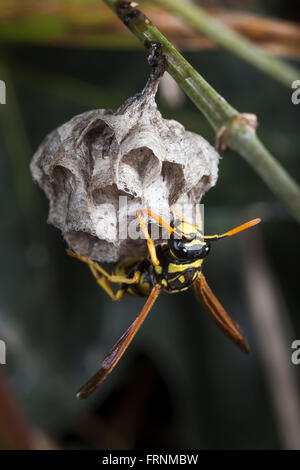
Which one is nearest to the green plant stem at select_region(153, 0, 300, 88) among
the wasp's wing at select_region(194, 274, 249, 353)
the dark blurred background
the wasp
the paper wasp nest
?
the paper wasp nest

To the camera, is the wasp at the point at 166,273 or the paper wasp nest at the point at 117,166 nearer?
the paper wasp nest at the point at 117,166

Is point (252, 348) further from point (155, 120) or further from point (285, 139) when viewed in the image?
point (155, 120)

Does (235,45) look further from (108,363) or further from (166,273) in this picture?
(108,363)

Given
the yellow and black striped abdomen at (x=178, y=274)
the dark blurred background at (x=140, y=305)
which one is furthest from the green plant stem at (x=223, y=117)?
the dark blurred background at (x=140, y=305)

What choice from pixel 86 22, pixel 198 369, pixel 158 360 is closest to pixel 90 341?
pixel 158 360

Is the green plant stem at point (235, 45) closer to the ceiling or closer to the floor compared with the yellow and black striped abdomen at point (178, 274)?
closer to the ceiling

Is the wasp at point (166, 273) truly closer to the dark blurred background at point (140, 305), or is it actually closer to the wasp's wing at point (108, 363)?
the wasp's wing at point (108, 363)
